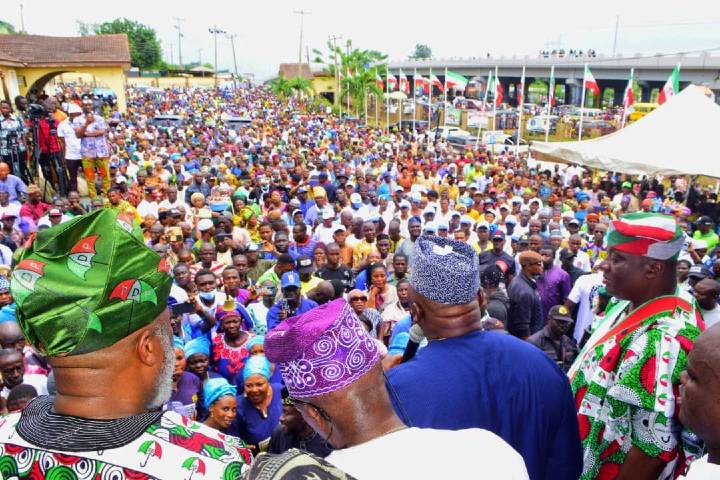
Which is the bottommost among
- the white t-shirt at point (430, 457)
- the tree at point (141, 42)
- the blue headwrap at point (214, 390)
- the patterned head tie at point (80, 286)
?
the blue headwrap at point (214, 390)

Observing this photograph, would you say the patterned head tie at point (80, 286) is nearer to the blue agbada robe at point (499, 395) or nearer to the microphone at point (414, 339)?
the blue agbada robe at point (499, 395)

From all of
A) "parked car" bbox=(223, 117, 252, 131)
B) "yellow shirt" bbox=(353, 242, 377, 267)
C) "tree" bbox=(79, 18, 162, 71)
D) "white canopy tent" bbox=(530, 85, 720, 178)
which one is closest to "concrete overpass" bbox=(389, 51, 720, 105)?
"parked car" bbox=(223, 117, 252, 131)

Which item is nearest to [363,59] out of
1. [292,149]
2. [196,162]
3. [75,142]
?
[292,149]

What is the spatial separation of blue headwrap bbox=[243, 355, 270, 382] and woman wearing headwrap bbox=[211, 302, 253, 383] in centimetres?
55

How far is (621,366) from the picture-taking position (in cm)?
222

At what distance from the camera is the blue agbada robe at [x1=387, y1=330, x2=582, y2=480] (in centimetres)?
177

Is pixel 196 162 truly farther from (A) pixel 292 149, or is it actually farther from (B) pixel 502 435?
(B) pixel 502 435

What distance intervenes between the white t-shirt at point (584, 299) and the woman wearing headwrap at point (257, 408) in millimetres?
3313

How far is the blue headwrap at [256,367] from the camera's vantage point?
355 centimetres

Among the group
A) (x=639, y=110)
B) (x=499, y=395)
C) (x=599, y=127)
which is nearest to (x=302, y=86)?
(x=599, y=127)

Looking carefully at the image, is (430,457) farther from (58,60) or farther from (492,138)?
(492,138)

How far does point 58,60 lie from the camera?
1883cm

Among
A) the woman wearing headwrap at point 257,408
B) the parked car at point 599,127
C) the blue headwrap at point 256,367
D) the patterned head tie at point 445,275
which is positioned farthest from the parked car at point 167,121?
the patterned head tie at point 445,275

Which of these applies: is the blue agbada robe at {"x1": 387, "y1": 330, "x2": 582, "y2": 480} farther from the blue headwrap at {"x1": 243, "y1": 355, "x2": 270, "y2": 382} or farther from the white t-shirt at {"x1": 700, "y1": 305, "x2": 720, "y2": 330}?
the white t-shirt at {"x1": 700, "y1": 305, "x2": 720, "y2": 330}
